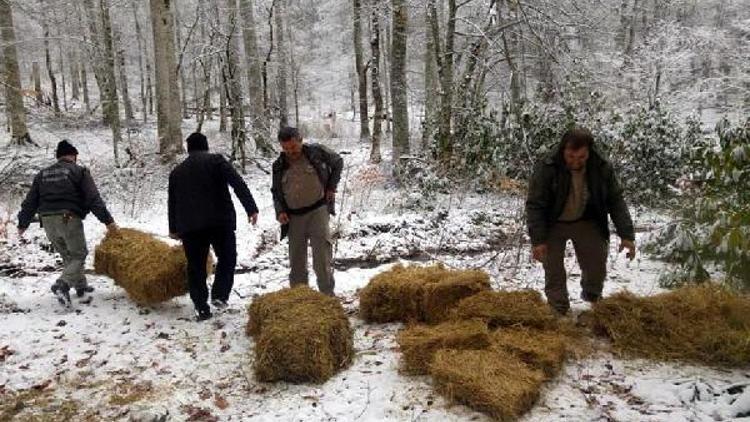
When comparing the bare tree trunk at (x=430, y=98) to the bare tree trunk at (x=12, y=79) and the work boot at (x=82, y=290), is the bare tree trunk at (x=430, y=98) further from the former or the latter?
the bare tree trunk at (x=12, y=79)

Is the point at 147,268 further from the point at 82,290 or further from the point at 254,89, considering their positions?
the point at 254,89

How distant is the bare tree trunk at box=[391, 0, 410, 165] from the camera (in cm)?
1236

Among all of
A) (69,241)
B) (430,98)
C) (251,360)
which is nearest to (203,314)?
(251,360)

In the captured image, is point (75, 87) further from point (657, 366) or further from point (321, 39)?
point (657, 366)

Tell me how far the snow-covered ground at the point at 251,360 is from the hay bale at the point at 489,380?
9 centimetres

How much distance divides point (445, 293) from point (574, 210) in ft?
4.37

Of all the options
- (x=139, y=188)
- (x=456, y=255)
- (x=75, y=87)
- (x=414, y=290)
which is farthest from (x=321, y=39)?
(x=414, y=290)

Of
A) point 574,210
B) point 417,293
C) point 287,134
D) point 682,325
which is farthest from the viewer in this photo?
point 287,134

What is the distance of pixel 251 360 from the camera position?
15.5 ft

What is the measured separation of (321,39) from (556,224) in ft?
125

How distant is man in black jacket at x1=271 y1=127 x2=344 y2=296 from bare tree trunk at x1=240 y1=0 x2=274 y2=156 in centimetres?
980

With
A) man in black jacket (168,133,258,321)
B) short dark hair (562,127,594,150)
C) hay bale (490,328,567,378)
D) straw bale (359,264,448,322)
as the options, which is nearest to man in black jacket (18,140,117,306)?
man in black jacket (168,133,258,321)

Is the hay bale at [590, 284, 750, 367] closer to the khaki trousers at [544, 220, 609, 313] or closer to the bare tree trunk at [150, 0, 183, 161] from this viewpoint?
the khaki trousers at [544, 220, 609, 313]

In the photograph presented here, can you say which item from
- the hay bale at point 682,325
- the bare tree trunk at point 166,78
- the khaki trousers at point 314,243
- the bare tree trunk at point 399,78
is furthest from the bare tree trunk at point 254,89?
the hay bale at point 682,325
